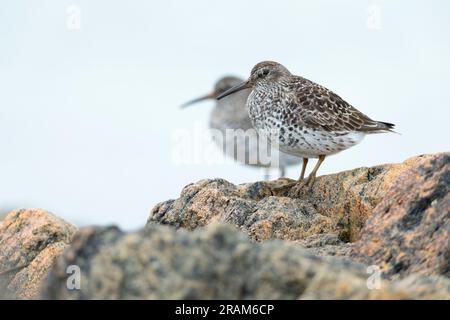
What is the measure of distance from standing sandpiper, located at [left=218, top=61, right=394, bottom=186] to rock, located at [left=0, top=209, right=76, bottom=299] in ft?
11.6

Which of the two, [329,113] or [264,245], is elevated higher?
[264,245]

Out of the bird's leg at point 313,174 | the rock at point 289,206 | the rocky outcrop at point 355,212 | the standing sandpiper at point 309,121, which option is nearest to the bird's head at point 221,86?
the standing sandpiper at point 309,121

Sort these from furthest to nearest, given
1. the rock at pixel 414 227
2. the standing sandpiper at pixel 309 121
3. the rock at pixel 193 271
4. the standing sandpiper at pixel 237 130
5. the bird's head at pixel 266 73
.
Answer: the standing sandpiper at pixel 237 130, the bird's head at pixel 266 73, the standing sandpiper at pixel 309 121, the rock at pixel 414 227, the rock at pixel 193 271

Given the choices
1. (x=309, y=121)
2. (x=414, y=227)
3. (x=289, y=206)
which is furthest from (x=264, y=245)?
(x=309, y=121)

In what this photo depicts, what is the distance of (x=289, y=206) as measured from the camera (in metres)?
11.2

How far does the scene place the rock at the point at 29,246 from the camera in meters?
10.9

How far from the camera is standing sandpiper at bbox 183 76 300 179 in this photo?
1930 centimetres

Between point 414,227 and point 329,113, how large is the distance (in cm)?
544

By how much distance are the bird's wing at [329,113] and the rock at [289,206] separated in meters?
1.07

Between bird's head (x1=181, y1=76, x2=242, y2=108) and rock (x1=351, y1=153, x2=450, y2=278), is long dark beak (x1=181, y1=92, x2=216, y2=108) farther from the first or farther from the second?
rock (x1=351, y1=153, x2=450, y2=278)

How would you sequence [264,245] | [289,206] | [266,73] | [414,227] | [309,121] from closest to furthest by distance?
[264,245] < [414,227] < [289,206] < [309,121] < [266,73]

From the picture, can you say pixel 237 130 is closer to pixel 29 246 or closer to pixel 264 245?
pixel 29 246

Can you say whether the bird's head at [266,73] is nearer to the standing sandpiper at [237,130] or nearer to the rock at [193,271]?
the standing sandpiper at [237,130]
